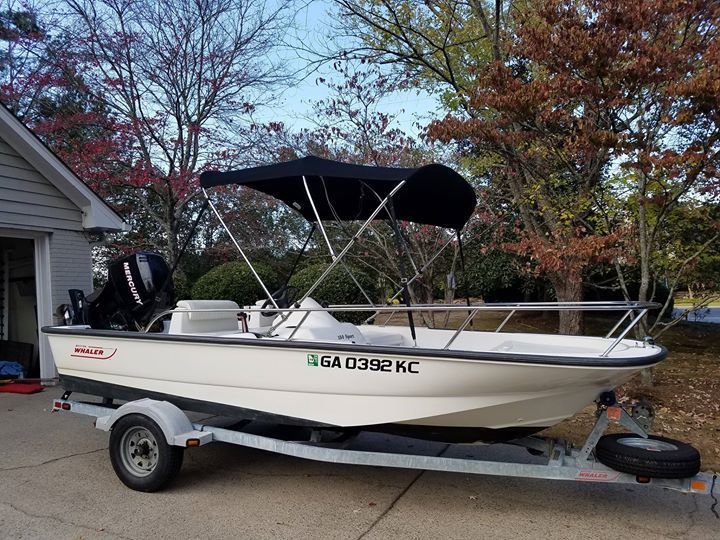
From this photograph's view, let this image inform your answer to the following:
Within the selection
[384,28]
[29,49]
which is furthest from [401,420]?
[29,49]

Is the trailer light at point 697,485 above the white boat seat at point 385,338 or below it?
below

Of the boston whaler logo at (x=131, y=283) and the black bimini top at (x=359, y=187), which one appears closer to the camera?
the black bimini top at (x=359, y=187)

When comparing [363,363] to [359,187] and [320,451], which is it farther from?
[359,187]

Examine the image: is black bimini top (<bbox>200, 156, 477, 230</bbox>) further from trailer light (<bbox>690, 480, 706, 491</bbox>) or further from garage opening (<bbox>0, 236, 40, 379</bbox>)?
garage opening (<bbox>0, 236, 40, 379</bbox>)

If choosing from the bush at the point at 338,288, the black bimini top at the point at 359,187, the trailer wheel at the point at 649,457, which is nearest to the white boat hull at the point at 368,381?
the trailer wheel at the point at 649,457

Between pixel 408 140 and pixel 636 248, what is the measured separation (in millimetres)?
4402

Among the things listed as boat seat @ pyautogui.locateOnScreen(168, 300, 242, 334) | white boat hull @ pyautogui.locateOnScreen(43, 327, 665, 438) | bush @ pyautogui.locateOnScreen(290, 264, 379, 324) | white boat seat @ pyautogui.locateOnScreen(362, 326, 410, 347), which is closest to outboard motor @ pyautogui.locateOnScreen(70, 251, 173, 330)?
boat seat @ pyautogui.locateOnScreen(168, 300, 242, 334)

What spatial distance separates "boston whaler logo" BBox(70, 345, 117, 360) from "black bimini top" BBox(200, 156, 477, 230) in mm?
1705

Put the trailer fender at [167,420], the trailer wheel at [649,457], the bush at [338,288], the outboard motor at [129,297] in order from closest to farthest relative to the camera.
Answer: the trailer wheel at [649,457] < the trailer fender at [167,420] < the outboard motor at [129,297] < the bush at [338,288]

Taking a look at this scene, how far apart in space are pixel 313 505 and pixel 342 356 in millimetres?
1203

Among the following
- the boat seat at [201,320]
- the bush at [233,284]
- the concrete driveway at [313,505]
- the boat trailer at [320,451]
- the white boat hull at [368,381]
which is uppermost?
the bush at [233,284]

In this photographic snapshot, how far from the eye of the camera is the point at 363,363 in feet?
12.8

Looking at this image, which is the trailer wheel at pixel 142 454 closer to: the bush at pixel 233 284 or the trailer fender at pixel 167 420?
the trailer fender at pixel 167 420

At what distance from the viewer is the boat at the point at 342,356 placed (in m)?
3.71
